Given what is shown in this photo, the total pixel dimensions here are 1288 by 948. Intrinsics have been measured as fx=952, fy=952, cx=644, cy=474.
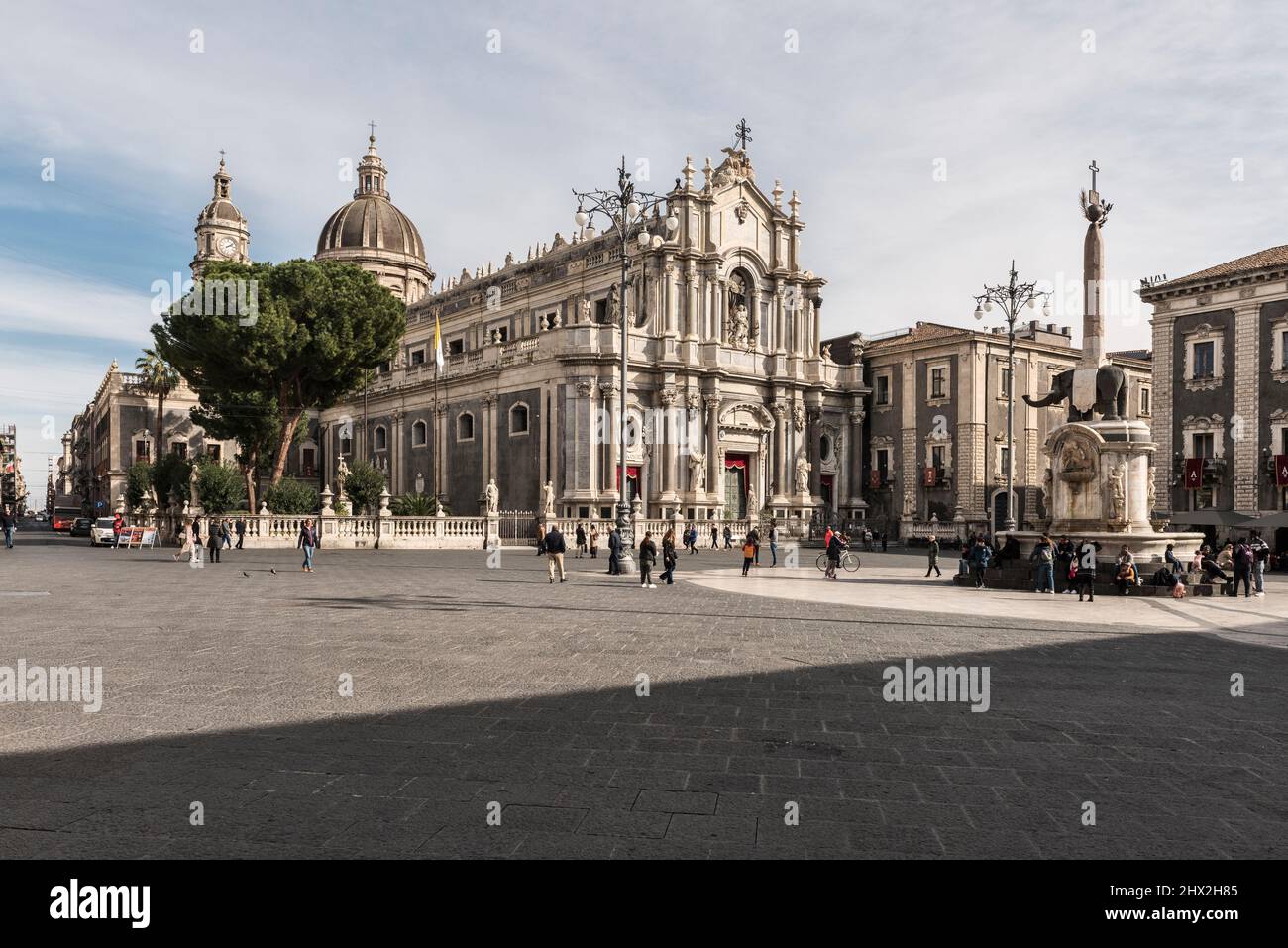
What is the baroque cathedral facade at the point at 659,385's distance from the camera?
145 ft

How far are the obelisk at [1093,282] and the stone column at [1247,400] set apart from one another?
2065cm

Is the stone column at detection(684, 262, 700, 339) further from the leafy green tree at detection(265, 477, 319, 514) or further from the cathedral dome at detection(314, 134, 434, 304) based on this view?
the cathedral dome at detection(314, 134, 434, 304)

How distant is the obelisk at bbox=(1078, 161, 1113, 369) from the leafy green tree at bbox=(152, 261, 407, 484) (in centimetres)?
2909

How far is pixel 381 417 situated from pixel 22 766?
5513 centimetres

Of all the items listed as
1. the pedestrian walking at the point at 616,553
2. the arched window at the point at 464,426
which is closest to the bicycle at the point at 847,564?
the pedestrian walking at the point at 616,553

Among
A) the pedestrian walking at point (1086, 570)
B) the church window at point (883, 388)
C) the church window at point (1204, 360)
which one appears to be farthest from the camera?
the church window at point (883, 388)

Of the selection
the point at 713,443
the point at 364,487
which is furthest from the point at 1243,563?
the point at 364,487

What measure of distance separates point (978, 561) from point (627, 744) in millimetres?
17087

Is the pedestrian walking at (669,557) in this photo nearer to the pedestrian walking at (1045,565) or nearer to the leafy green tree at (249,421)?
the pedestrian walking at (1045,565)

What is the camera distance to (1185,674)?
9.95 m

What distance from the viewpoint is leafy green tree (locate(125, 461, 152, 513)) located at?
57806 mm

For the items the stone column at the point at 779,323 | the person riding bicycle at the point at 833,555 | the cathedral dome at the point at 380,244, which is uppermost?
the cathedral dome at the point at 380,244
